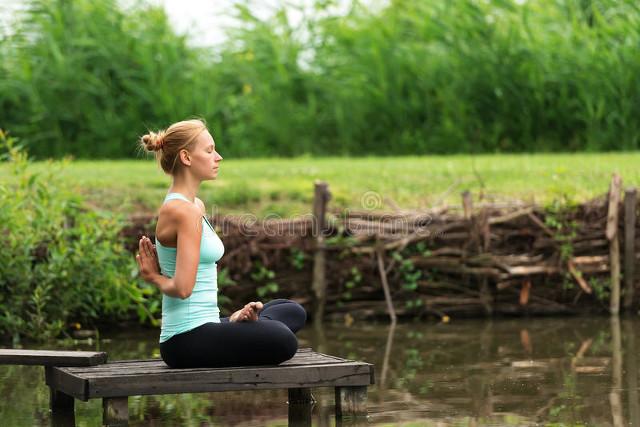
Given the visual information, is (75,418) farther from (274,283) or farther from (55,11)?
(55,11)

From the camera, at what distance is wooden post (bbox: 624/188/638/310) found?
9.95 m

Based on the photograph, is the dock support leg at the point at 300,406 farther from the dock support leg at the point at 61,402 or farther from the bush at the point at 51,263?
the bush at the point at 51,263

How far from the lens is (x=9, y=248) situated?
8.73m

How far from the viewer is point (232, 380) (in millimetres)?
5328

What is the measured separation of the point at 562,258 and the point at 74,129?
873 centimetres

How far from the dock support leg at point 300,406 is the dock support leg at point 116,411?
81 centimetres

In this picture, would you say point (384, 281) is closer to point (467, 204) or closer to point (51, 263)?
point (467, 204)

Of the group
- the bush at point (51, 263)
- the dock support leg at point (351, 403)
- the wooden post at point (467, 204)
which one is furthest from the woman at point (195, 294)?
the wooden post at point (467, 204)

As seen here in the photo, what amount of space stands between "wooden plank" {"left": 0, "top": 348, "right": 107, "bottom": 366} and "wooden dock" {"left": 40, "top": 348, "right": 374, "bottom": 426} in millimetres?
33

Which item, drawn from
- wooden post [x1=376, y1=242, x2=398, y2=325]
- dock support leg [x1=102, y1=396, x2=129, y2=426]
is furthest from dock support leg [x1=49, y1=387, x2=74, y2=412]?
wooden post [x1=376, y1=242, x2=398, y2=325]

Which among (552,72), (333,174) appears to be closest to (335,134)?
(552,72)

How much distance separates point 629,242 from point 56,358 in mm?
5908

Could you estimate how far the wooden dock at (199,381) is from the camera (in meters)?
5.24

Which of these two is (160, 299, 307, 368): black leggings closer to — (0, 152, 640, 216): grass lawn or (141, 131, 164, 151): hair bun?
(141, 131, 164, 151): hair bun
